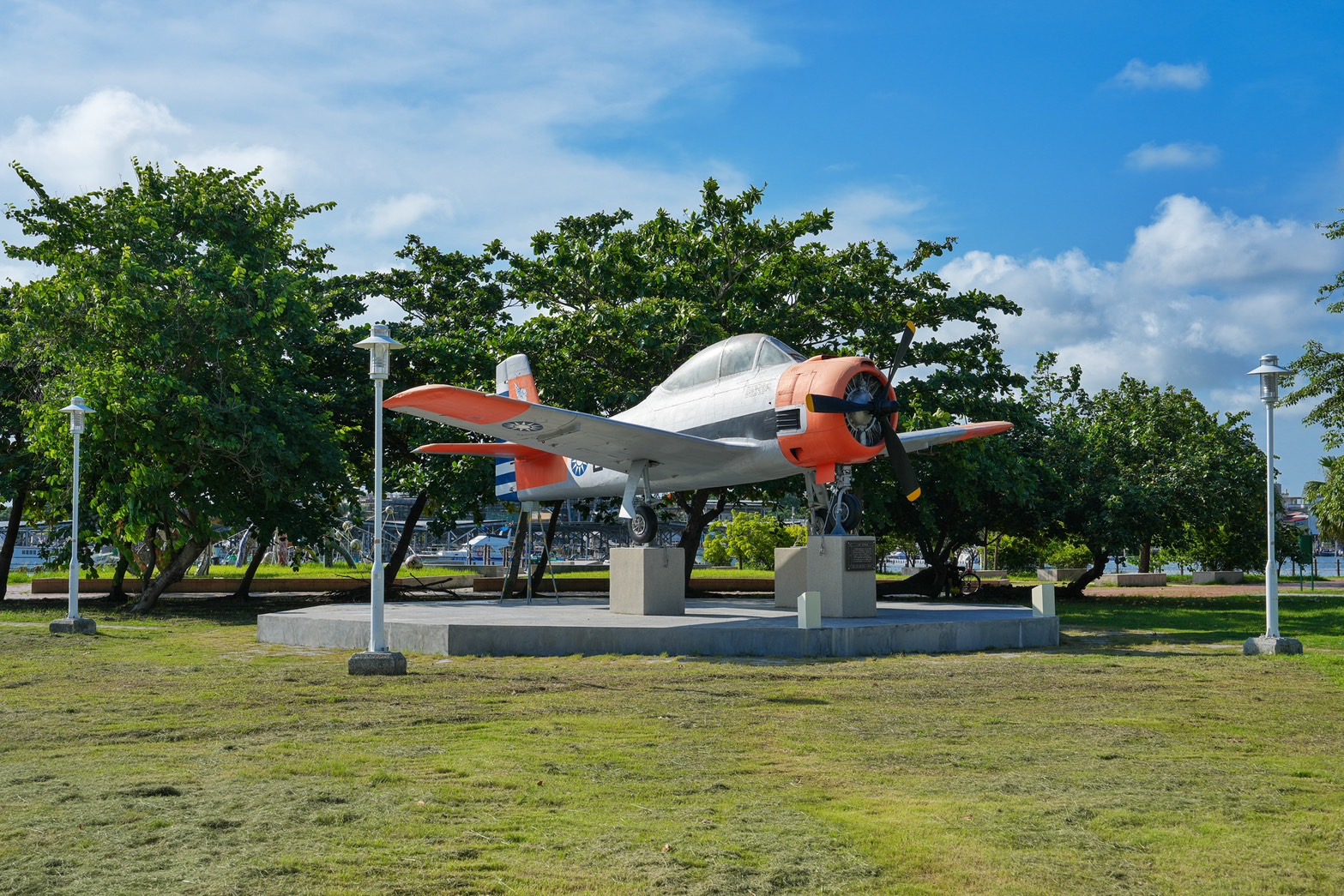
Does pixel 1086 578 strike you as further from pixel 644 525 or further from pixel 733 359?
pixel 733 359

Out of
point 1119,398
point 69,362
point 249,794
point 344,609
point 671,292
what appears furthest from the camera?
point 1119,398

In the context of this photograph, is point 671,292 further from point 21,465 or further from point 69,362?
point 21,465

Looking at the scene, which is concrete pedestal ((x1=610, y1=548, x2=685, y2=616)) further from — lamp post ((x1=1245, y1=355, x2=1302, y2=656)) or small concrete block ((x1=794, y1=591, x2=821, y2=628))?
lamp post ((x1=1245, y1=355, x2=1302, y2=656))

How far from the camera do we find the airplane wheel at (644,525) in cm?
1962

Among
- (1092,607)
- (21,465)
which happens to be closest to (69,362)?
(21,465)

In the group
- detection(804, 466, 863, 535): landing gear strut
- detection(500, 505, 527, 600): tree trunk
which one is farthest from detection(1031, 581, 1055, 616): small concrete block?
detection(500, 505, 527, 600): tree trunk

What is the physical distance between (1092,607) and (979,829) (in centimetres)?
2548

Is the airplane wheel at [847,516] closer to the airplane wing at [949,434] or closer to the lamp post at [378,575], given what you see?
the airplane wing at [949,434]

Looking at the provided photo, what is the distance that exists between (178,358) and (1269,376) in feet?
73.0

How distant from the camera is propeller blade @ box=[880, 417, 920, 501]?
56.9ft

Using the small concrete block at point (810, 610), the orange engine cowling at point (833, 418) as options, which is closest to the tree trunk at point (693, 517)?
the orange engine cowling at point (833, 418)

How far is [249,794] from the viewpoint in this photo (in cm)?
650

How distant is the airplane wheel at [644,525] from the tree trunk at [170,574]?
12.0m

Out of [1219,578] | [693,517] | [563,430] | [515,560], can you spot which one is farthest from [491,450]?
[1219,578]
